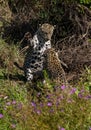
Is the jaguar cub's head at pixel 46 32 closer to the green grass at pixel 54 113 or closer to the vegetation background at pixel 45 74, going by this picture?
the vegetation background at pixel 45 74

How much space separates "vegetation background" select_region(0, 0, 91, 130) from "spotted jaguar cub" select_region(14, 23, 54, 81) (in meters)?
0.24

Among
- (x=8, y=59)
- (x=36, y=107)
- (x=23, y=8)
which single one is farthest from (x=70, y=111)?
(x=23, y=8)

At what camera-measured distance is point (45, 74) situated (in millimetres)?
5941

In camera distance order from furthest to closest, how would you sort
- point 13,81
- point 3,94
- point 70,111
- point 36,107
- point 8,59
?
point 8,59, point 13,81, point 3,94, point 36,107, point 70,111

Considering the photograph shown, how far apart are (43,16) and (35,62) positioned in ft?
6.44

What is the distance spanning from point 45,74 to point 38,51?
1.44 metres

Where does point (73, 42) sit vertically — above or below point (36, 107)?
below

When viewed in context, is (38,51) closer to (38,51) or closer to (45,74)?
(38,51)

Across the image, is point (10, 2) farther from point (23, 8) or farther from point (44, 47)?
point (44, 47)

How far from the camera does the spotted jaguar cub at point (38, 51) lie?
24.0 ft

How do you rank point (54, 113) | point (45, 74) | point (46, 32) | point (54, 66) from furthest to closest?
point (46, 32), point (54, 66), point (45, 74), point (54, 113)

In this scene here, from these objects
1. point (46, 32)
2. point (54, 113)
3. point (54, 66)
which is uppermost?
point (54, 113)

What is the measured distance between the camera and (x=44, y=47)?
24.0 ft

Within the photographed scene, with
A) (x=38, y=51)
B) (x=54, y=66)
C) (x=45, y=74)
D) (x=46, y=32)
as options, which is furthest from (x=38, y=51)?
(x=45, y=74)
